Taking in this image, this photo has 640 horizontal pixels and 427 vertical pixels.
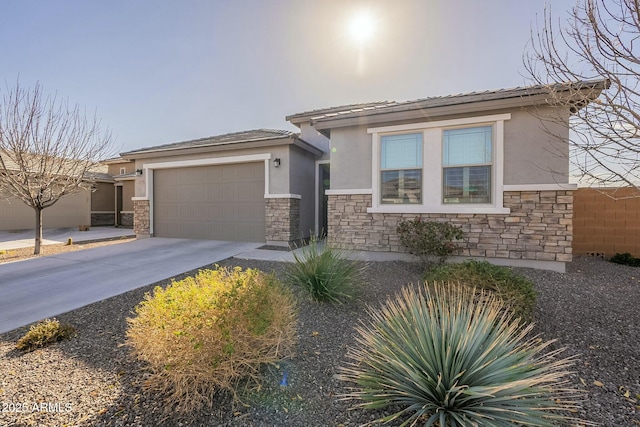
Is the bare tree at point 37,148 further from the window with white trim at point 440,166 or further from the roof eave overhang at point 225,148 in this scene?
the window with white trim at point 440,166

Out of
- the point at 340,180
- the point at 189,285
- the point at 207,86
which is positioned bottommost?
the point at 189,285

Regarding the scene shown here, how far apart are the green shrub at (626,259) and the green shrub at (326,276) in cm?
711

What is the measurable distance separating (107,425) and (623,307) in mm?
6257

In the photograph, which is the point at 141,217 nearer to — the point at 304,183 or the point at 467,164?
the point at 304,183

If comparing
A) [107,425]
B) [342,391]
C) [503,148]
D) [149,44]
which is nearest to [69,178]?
[149,44]

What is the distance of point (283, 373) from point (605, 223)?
359 inches

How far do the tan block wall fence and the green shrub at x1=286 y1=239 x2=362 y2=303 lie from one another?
7028mm

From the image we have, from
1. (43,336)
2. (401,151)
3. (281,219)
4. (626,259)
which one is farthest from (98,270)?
(626,259)

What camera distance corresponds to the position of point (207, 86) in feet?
32.2

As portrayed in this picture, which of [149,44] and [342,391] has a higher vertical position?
[149,44]

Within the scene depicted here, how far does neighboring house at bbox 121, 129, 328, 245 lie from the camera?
902 centimetres

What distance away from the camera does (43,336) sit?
3.40 meters

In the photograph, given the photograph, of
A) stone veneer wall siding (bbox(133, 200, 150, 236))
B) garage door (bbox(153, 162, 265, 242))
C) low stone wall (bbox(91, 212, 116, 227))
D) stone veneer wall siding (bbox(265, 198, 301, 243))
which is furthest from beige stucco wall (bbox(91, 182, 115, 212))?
stone veneer wall siding (bbox(265, 198, 301, 243))

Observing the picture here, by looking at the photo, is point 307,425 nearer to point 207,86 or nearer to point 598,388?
point 598,388
